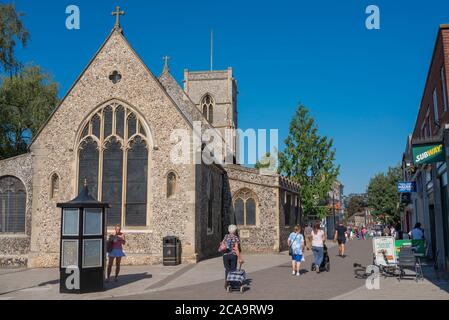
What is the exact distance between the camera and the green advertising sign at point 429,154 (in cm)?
1381

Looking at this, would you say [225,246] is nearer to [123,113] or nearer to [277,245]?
[123,113]

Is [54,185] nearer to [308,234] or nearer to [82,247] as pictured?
[82,247]

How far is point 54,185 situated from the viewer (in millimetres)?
21406

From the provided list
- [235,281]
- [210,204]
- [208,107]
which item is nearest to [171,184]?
→ [210,204]

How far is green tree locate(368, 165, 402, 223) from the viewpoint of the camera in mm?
61719

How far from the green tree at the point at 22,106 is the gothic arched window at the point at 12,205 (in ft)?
26.7

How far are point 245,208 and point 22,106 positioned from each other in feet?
56.6

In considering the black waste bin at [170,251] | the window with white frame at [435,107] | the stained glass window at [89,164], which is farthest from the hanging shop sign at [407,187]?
the stained glass window at [89,164]

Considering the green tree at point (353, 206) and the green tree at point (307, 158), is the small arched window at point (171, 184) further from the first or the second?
the green tree at point (353, 206)

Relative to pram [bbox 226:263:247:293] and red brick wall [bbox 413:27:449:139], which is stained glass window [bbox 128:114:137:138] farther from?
red brick wall [bbox 413:27:449:139]

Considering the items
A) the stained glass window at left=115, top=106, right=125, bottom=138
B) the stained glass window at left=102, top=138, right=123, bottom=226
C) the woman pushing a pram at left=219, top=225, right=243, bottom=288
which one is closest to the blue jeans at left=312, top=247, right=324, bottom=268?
the woman pushing a pram at left=219, top=225, right=243, bottom=288

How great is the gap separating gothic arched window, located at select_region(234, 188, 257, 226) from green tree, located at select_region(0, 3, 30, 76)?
15350 mm

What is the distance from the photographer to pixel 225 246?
41.0ft
